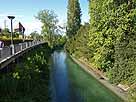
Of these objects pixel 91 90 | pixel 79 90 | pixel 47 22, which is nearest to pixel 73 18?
pixel 47 22

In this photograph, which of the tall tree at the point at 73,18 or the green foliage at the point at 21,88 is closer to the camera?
the green foliage at the point at 21,88

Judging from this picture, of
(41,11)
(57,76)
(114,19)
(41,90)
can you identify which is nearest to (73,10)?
(41,11)

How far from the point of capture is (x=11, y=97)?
67.9 ft

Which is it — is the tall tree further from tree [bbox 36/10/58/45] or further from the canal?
the canal

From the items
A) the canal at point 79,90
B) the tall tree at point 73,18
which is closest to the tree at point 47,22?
the tall tree at point 73,18

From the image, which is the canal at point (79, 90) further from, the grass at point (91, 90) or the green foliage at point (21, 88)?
the green foliage at point (21, 88)

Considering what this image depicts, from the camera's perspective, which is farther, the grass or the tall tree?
the tall tree

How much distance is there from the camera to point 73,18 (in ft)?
300

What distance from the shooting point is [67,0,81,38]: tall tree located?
91.1 m

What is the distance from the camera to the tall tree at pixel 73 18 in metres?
91.1

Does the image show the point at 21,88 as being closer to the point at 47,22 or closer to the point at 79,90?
the point at 79,90

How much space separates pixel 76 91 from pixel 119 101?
601cm

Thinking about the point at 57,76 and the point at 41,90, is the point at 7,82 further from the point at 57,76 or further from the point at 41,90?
the point at 57,76

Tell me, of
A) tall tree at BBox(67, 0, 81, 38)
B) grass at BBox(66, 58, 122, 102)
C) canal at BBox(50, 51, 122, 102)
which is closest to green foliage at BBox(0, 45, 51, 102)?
canal at BBox(50, 51, 122, 102)
